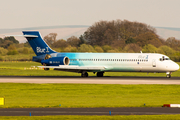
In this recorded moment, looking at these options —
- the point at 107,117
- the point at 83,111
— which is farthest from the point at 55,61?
the point at 107,117

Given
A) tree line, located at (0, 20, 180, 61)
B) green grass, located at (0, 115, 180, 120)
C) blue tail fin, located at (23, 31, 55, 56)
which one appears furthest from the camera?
tree line, located at (0, 20, 180, 61)

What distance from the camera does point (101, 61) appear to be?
152 feet

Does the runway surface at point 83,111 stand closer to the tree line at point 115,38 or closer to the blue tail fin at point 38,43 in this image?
the blue tail fin at point 38,43

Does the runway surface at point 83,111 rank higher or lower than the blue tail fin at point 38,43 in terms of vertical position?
lower

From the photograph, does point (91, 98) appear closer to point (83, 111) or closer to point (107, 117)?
point (83, 111)

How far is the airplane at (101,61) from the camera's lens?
44.1m

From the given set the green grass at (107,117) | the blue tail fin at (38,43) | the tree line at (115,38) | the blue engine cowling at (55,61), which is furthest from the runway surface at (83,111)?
the tree line at (115,38)

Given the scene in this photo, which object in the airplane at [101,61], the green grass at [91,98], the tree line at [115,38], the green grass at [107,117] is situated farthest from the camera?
the tree line at [115,38]

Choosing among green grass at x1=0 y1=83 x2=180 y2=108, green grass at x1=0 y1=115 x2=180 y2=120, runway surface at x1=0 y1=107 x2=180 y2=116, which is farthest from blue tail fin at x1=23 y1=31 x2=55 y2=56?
green grass at x1=0 y1=115 x2=180 y2=120

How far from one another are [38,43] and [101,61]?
10941 millimetres

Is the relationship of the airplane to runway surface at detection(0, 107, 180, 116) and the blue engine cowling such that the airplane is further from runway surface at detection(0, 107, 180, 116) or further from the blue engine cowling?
runway surface at detection(0, 107, 180, 116)

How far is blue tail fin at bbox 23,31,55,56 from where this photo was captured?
49.8 metres

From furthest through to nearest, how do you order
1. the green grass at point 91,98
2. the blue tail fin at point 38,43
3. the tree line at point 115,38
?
the tree line at point 115,38 → the blue tail fin at point 38,43 → the green grass at point 91,98

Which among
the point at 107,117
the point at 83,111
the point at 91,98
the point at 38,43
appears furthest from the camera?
the point at 38,43
